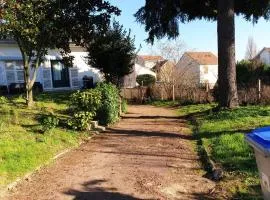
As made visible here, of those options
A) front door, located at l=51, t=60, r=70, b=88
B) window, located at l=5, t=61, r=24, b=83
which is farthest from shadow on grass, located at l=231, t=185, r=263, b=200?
front door, located at l=51, t=60, r=70, b=88

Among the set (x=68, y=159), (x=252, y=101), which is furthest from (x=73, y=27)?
(x=252, y=101)

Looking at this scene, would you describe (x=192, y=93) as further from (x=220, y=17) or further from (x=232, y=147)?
(x=232, y=147)

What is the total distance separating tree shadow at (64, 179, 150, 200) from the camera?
7414mm

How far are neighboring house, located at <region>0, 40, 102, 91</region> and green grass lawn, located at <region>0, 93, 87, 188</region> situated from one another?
14371 millimetres

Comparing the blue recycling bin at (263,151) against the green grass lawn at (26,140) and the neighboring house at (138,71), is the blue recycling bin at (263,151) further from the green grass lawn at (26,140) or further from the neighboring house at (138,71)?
the neighboring house at (138,71)

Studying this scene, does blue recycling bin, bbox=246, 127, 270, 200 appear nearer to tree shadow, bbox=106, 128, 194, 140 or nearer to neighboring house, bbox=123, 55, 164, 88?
tree shadow, bbox=106, 128, 194, 140

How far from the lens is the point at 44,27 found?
14930 mm

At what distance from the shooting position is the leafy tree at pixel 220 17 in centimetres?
1844

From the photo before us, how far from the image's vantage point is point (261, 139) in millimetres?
4930

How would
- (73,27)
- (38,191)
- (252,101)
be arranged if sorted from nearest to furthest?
(38,191)
(73,27)
(252,101)

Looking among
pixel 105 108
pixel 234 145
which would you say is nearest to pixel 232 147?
pixel 234 145

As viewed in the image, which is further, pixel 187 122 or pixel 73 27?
pixel 187 122

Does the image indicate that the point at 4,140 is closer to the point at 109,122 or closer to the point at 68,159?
the point at 68,159

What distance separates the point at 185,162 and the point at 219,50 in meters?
9.73
